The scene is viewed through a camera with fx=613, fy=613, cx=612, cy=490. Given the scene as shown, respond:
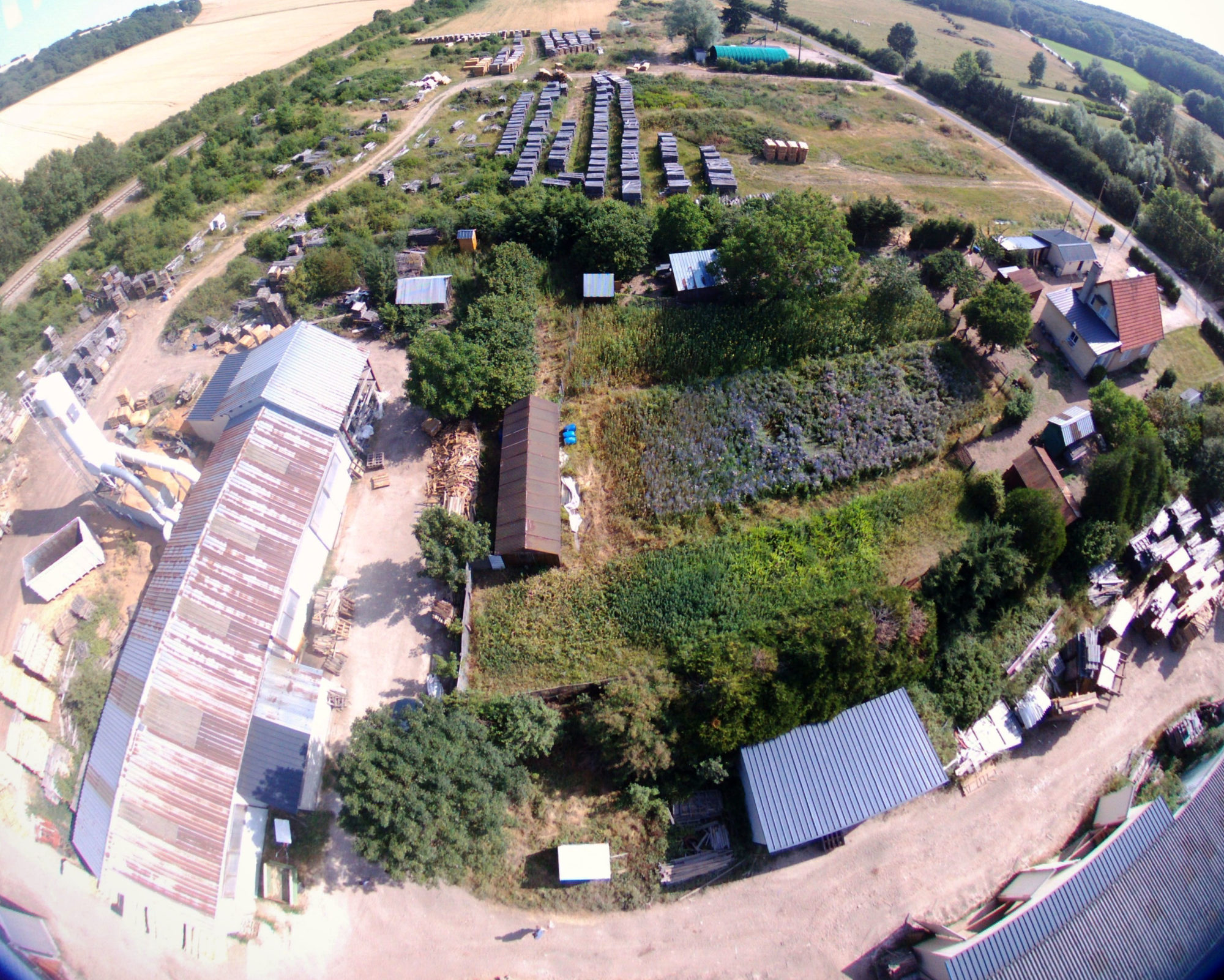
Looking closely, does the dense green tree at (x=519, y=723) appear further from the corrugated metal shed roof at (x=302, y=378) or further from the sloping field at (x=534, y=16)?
the sloping field at (x=534, y=16)

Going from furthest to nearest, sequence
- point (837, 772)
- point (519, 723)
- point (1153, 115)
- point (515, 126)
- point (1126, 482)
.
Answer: point (1153, 115), point (515, 126), point (1126, 482), point (519, 723), point (837, 772)

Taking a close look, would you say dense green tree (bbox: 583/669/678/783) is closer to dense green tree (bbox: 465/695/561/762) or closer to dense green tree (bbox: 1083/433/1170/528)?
dense green tree (bbox: 465/695/561/762)

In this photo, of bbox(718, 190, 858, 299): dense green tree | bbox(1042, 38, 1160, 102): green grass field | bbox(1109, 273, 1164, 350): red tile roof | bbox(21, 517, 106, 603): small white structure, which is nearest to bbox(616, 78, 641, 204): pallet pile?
bbox(718, 190, 858, 299): dense green tree

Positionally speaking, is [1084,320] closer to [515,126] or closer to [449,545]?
[449,545]

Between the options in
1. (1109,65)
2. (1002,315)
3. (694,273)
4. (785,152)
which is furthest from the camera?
(1109,65)

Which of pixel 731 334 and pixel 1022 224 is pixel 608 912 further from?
pixel 1022 224

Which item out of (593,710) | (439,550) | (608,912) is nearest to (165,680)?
(439,550)

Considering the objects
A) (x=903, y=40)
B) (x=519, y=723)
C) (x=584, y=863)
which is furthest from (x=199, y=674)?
(x=903, y=40)
